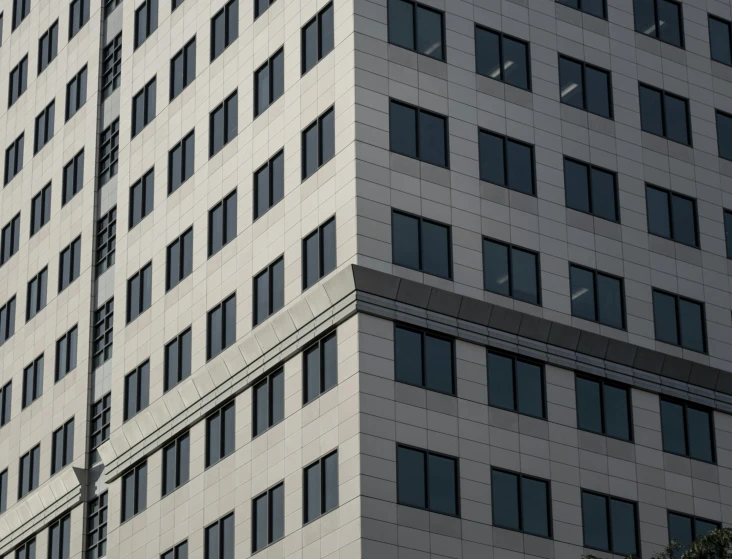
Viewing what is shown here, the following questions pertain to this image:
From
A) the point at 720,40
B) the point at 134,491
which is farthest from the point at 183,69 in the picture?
the point at 720,40

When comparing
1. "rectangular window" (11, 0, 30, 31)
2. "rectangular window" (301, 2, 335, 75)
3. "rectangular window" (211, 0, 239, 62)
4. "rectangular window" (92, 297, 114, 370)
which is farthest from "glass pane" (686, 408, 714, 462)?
"rectangular window" (11, 0, 30, 31)

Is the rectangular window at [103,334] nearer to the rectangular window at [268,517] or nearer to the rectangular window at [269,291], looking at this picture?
the rectangular window at [269,291]

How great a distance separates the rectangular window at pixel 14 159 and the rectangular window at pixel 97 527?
911 inches

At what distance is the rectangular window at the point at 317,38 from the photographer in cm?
6825

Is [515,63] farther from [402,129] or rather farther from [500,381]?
[500,381]

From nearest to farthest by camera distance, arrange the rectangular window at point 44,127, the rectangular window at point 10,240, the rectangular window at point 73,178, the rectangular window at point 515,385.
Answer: the rectangular window at point 515,385 < the rectangular window at point 73,178 < the rectangular window at point 44,127 < the rectangular window at point 10,240

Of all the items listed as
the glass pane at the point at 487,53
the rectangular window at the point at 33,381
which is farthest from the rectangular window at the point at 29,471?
the glass pane at the point at 487,53

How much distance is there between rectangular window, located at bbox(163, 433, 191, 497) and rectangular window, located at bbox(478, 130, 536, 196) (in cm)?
1612

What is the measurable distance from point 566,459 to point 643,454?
3.81 meters

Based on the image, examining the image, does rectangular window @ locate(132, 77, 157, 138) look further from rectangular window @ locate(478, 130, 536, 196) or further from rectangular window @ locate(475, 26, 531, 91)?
rectangular window @ locate(478, 130, 536, 196)

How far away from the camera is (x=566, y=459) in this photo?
65.2 meters

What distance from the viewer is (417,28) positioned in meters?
68.4

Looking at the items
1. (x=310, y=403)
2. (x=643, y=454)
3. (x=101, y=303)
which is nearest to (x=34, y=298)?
(x=101, y=303)

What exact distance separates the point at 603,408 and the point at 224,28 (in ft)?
75.7
